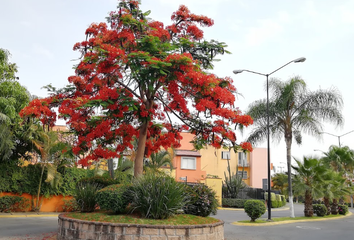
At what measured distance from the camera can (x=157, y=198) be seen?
10438 mm

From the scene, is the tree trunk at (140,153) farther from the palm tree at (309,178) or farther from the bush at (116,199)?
the palm tree at (309,178)

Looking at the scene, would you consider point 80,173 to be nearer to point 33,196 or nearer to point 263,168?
point 33,196

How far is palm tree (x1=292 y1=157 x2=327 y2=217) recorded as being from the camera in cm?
2395

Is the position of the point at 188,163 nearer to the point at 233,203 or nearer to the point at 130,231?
the point at 233,203

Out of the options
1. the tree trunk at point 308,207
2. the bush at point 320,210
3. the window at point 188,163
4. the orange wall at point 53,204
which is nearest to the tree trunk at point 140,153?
the orange wall at point 53,204

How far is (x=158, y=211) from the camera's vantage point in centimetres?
1039

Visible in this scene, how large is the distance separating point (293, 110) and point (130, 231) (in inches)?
745

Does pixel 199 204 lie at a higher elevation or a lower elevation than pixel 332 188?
lower

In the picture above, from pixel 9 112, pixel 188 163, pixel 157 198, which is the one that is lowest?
pixel 157 198

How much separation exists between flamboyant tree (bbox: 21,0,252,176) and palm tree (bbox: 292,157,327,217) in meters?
12.4

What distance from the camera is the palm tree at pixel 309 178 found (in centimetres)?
2395

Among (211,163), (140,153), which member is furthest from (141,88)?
(211,163)

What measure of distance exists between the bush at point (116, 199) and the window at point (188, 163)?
3098 centimetres

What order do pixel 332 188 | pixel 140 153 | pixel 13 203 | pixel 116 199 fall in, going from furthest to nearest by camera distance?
pixel 332 188
pixel 13 203
pixel 140 153
pixel 116 199
